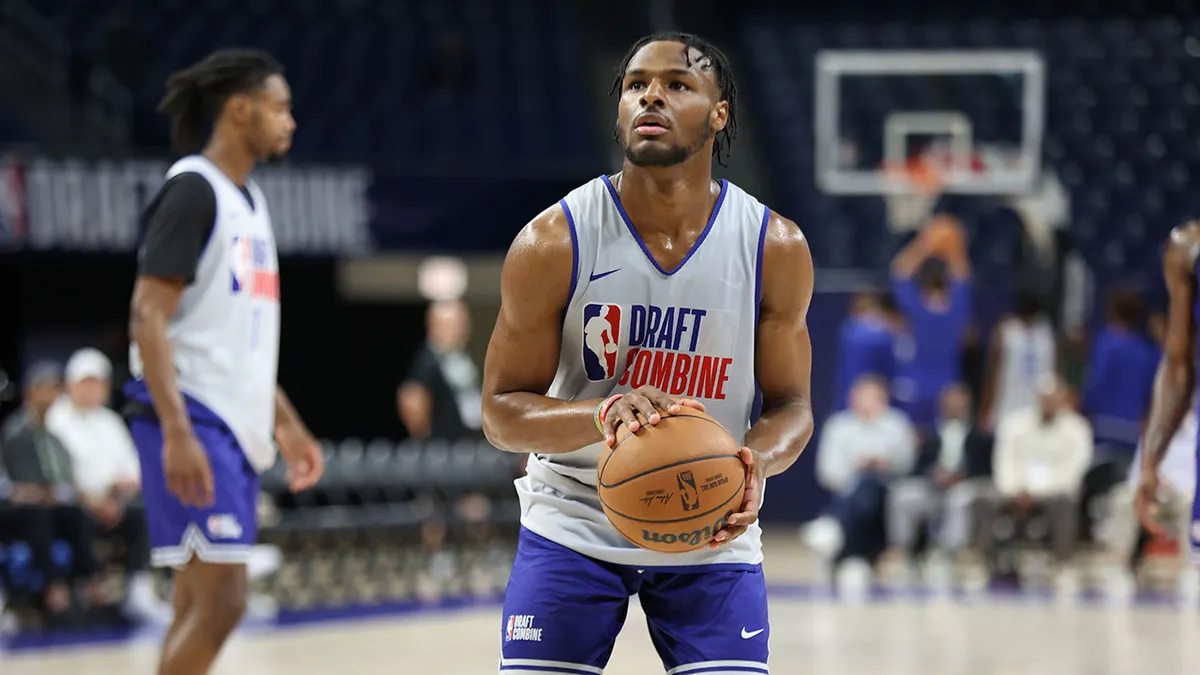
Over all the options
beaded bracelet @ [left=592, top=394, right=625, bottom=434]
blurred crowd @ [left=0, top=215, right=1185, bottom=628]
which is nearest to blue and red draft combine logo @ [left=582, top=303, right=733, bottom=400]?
beaded bracelet @ [left=592, top=394, right=625, bottom=434]

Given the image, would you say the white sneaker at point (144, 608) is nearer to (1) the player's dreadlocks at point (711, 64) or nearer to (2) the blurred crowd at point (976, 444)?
(2) the blurred crowd at point (976, 444)

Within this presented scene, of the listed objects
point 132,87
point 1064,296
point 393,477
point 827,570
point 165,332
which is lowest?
point 827,570

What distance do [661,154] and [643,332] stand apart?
378mm

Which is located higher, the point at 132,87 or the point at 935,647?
the point at 132,87

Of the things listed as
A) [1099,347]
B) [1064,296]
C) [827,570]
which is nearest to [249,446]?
[827,570]

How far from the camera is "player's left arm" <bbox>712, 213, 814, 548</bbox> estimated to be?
3.32 m

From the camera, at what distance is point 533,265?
325cm

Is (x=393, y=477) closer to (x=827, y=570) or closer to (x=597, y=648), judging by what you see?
(x=827, y=570)

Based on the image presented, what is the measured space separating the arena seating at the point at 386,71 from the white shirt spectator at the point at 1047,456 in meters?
5.17

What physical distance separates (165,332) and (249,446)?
1.43ft

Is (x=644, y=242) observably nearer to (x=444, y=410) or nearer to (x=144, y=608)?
(x=144, y=608)

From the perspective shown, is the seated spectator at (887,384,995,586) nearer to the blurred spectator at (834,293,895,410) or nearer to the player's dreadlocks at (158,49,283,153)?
the blurred spectator at (834,293,895,410)

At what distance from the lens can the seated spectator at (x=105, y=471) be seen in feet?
29.3

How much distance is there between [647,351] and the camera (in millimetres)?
3326
